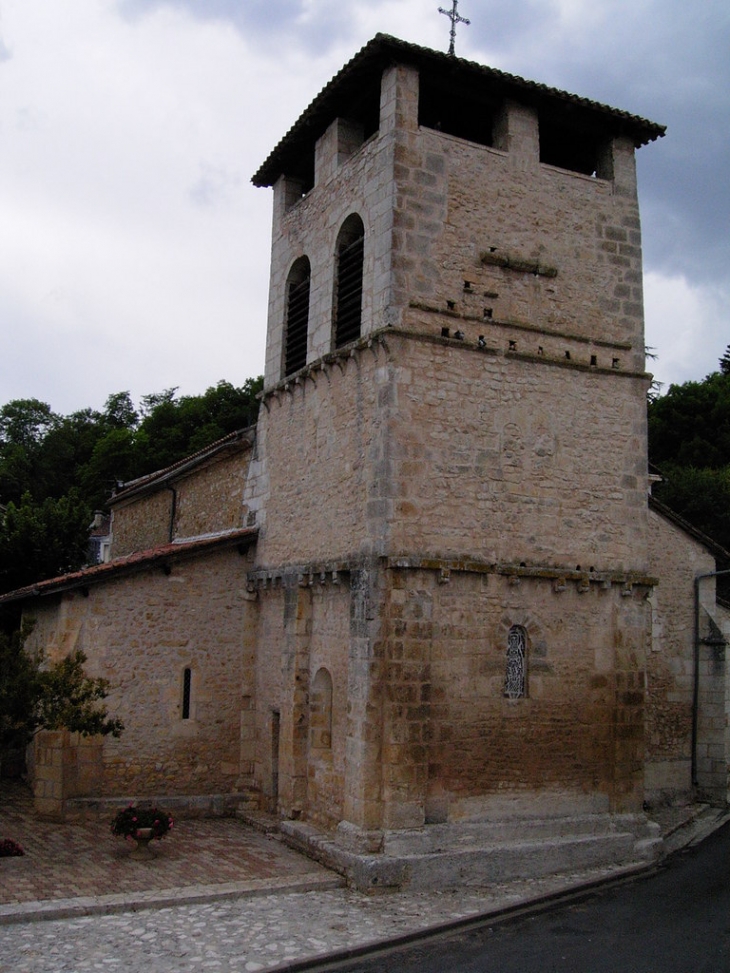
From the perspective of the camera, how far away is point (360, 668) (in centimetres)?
1248

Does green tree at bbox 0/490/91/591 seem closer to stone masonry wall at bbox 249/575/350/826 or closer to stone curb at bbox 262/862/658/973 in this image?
stone masonry wall at bbox 249/575/350/826

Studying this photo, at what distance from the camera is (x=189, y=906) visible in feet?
36.4

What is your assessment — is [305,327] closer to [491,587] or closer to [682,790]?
[491,587]

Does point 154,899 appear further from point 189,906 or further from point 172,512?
point 172,512

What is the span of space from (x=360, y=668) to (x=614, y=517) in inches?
183

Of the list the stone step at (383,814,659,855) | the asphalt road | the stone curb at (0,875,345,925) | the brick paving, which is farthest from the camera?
the stone step at (383,814,659,855)

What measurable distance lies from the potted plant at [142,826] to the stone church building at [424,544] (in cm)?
201

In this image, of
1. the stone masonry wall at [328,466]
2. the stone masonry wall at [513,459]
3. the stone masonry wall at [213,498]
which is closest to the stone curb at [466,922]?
the stone masonry wall at [513,459]

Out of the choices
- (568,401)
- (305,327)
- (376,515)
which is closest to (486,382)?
(568,401)

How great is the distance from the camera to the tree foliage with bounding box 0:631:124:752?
12609 mm

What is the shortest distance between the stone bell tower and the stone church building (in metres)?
0.04

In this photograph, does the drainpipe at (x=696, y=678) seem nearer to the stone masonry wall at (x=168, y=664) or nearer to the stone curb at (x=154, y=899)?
the stone masonry wall at (x=168, y=664)

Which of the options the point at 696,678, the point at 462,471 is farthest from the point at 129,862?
the point at 696,678

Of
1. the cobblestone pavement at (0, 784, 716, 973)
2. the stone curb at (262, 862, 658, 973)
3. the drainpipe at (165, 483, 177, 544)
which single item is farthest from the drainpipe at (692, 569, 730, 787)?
the drainpipe at (165, 483, 177, 544)
